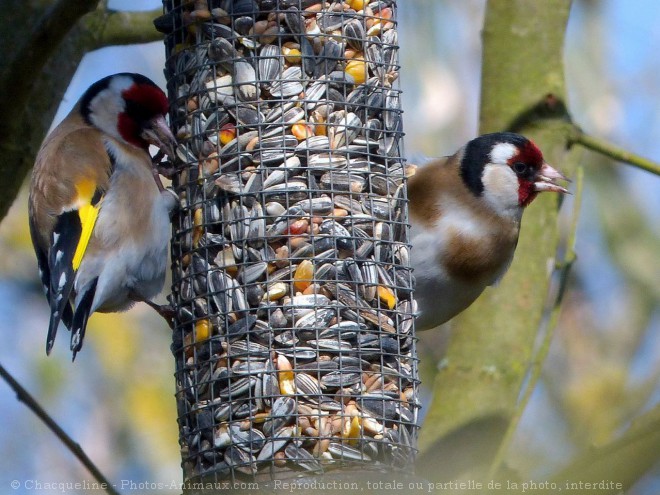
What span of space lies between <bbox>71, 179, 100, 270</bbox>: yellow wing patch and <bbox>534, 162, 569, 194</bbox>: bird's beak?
2.23 metres

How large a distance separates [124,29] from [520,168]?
2.14m

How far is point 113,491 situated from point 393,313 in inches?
50.2

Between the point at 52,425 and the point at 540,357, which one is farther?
the point at 540,357

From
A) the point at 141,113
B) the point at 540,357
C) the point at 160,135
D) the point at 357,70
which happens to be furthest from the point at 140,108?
the point at 540,357

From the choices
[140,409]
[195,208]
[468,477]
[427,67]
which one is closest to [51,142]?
[195,208]

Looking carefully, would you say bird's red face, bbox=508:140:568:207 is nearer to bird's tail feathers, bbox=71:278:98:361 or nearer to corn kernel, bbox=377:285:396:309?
corn kernel, bbox=377:285:396:309

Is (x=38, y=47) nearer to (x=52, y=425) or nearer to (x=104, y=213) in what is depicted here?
(x=104, y=213)

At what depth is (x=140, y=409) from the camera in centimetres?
1045

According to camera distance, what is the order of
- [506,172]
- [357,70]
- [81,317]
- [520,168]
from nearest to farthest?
[357,70], [81,317], [520,168], [506,172]

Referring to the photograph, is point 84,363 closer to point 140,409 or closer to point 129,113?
point 140,409

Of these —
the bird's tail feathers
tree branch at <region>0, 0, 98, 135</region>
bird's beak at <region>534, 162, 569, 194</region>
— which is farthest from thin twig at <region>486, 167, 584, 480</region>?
tree branch at <region>0, 0, 98, 135</region>

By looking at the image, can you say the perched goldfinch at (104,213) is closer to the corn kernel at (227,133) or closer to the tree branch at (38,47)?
the corn kernel at (227,133)

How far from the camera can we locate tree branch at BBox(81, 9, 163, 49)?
5.53 meters

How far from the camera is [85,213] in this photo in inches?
200
